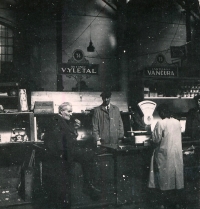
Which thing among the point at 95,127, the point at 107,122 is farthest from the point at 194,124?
the point at 95,127

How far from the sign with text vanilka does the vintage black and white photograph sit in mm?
21

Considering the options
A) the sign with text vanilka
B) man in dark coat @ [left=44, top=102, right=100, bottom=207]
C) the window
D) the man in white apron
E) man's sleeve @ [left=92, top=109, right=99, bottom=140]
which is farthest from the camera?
the window

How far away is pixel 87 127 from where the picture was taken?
19.6ft

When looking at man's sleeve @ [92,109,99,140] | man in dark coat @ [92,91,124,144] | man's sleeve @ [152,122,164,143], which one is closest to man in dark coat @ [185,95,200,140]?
man in dark coat @ [92,91,124,144]

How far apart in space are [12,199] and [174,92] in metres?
4.22

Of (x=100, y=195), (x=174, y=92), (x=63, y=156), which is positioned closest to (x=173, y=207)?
(x=100, y=195)

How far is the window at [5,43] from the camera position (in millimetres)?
9766

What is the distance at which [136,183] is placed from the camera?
13.1ft

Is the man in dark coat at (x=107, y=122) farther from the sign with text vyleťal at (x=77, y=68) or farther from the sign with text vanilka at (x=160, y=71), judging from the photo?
the sign with text vanilka at (x=160, y=71)

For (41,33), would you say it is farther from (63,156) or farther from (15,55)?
(63,156)

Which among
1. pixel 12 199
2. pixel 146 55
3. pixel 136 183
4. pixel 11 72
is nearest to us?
pixel 136 183

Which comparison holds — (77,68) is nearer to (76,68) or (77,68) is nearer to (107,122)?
(76,68)

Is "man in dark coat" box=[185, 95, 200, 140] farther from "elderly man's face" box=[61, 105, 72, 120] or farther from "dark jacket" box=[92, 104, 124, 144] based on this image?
"elderly man's face" box=[61, 105, 72, 120]

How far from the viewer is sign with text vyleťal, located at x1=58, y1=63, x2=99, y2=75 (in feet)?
18.2
